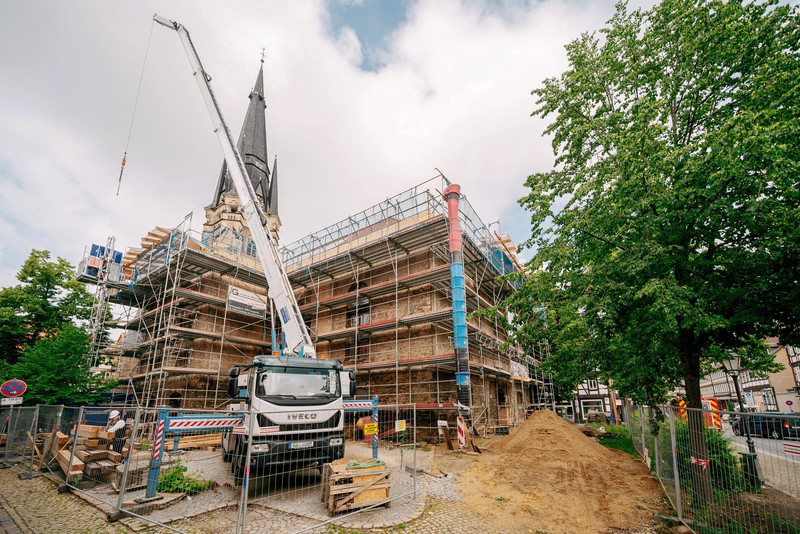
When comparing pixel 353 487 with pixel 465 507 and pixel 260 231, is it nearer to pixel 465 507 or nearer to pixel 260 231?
pixel 465 507

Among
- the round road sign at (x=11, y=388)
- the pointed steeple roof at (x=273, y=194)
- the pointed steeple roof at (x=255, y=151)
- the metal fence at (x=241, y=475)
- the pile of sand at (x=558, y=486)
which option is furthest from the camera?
the pointed steeple roof at (x=273, y=194)

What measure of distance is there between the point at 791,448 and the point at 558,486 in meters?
5.71

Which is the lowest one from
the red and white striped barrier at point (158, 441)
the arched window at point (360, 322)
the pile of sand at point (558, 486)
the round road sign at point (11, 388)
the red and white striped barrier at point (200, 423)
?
the pile of sand at point (558, 486)

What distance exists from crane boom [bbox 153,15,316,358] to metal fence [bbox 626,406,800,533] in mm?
8586

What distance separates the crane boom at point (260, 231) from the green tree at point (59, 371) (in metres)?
9.17

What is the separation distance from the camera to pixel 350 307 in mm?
20469

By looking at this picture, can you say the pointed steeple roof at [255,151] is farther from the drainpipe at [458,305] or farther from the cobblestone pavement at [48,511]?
the cobblestone pavement at [48,511]

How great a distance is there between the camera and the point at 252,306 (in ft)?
61.6

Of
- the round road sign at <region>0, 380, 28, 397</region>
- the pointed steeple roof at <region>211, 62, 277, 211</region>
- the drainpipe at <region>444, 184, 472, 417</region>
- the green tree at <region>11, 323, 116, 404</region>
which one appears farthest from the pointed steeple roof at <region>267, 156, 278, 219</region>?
the round road sign at <region>0, 380, 28, 397</region>

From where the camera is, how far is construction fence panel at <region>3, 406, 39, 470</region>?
33.0 feet

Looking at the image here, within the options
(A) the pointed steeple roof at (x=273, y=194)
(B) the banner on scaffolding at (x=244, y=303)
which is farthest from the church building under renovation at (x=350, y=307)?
(A) the pointed steeple roof at (x=273, y=194)

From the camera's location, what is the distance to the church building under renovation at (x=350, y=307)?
16594 millimetres

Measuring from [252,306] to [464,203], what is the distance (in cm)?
1171

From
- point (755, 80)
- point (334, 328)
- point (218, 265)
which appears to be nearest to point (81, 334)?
point (218, 265)
